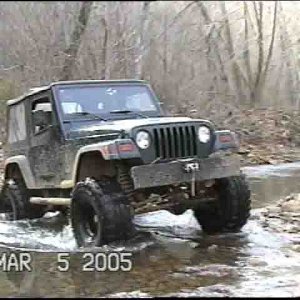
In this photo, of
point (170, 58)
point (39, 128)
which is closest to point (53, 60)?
point (39, 128)

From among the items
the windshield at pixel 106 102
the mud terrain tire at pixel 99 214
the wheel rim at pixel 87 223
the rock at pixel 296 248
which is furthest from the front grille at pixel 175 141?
the rock at pixel 296 248

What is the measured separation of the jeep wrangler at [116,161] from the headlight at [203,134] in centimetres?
1

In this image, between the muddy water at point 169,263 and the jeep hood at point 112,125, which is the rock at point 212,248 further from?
the jeep hood at point 112,125

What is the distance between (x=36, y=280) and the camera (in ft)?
19.4

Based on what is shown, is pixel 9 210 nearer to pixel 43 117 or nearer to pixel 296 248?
pixel 43 117

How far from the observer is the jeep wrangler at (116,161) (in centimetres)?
689

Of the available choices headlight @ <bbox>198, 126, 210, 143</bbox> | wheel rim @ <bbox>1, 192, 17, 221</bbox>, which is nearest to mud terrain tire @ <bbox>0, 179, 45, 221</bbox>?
wheel rim @ <bbox>1, 192, 17, 221</bbox>

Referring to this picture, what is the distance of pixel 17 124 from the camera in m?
9.44

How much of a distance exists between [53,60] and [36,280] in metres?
11.2

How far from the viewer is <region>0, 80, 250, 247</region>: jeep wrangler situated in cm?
689

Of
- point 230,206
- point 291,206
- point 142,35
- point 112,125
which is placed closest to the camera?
point 142,35
